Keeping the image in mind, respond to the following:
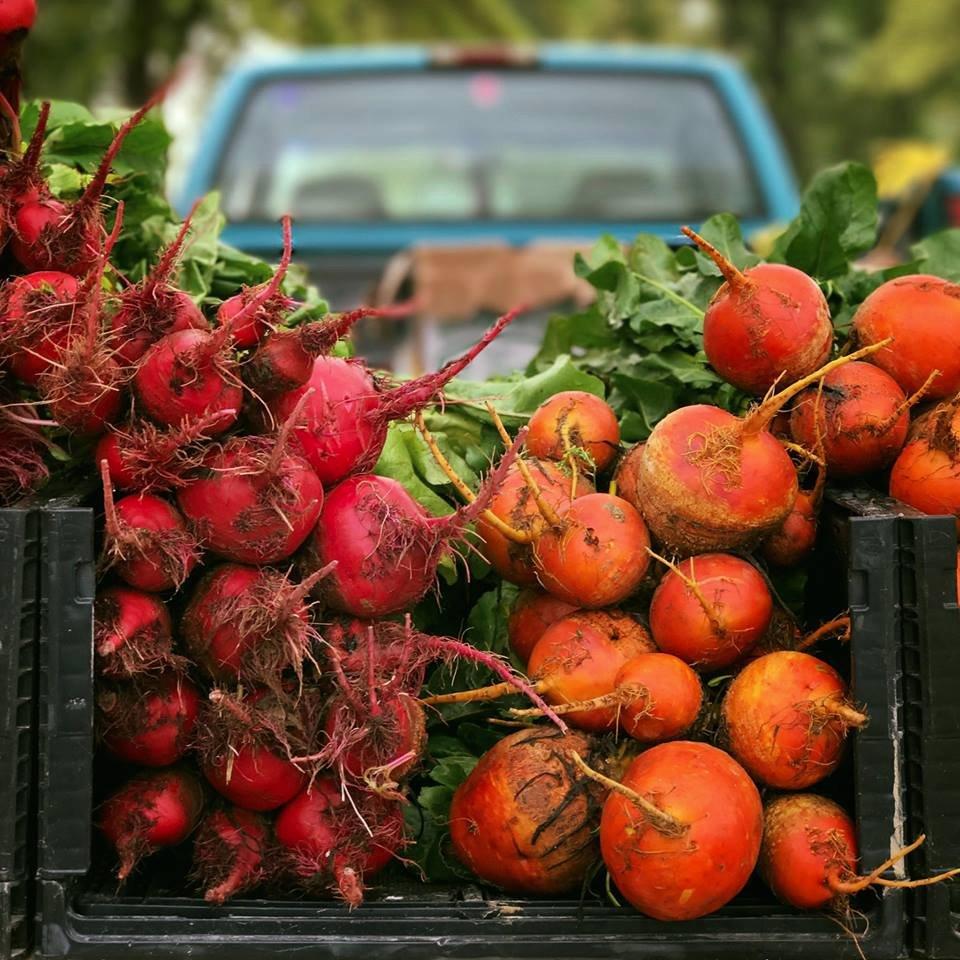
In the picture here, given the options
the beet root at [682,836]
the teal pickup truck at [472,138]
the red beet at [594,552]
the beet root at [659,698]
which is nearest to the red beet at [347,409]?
the red beet at [594,552]

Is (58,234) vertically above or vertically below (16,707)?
above

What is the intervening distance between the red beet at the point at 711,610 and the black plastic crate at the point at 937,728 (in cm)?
24

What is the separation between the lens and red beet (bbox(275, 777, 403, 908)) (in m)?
1.75

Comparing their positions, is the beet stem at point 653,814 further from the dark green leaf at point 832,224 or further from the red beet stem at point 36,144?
the dark green leaf at point 832,224

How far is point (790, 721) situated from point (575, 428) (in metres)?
0.62

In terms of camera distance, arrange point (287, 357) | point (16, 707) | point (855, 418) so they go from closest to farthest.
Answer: point (16, 707) → point (287, 357) → point (855, 418)

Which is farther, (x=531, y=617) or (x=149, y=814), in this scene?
(x=531, y=617)

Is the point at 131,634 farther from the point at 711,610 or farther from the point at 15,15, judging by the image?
the point at 15,15

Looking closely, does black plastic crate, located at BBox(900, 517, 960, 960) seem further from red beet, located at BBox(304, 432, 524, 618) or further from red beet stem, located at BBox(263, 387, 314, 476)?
red beet stem, located at BBox(263, 387, 314, 476)

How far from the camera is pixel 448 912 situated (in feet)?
5.60

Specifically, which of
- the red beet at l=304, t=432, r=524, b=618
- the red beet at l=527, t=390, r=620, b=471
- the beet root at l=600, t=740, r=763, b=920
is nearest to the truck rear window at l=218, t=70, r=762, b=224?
the red beet at l=527, t=390, r=620, b=471

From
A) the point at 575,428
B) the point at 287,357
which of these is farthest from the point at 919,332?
the point at 287,357

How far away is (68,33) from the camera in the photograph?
920cm

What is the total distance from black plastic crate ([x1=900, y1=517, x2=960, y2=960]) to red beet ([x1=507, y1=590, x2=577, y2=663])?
547mm
